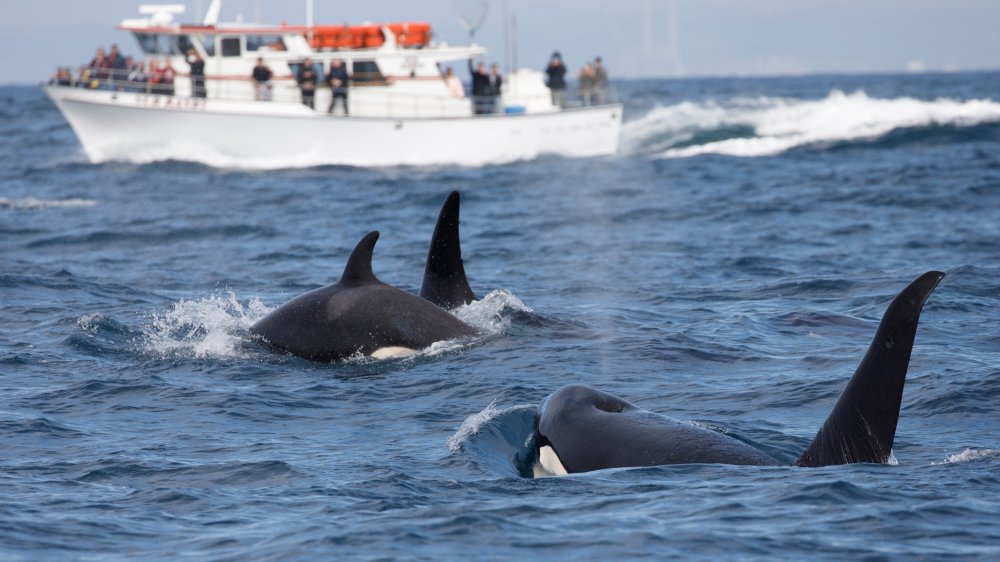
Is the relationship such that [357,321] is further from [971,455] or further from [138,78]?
[138,78]

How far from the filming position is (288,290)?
54.7 feet

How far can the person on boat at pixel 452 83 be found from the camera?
127 feet

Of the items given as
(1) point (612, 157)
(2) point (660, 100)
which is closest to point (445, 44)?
(1) point (612, 157)

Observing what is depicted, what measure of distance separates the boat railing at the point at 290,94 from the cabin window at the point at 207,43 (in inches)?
36.3

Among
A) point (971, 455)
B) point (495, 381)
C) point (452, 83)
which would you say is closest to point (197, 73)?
point (452, 83)

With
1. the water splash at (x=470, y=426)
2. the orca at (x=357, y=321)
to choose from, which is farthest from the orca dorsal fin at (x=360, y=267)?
the water splash at (x=470, y=426)

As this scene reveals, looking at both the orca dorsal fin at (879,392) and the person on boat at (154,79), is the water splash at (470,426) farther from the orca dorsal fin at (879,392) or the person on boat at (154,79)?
the person on boat at (154,79)

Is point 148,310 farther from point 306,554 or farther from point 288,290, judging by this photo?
point 306,554

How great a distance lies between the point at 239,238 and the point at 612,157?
820 inches

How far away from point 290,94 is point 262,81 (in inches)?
48.5

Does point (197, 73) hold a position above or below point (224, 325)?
above

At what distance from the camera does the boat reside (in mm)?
36500

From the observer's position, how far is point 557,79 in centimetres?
4084

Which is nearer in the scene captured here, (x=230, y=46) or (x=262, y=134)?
(x=262, y=134)
